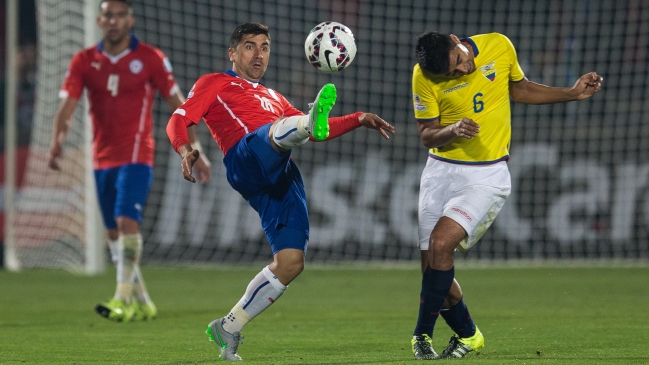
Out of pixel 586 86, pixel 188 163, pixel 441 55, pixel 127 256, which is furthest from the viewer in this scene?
pixel 127 256

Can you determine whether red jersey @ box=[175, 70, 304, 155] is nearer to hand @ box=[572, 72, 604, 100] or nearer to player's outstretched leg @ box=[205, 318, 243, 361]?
player's outstretched leg @ box=[205, 318, 243, 361]

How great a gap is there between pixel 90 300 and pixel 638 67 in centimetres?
779

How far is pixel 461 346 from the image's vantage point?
217 inches

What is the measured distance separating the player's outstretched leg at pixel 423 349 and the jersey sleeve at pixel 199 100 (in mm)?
1654

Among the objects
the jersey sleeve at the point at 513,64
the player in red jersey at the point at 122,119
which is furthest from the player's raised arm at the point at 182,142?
the player in red jersey at the point at 122,119

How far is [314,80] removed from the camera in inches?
543

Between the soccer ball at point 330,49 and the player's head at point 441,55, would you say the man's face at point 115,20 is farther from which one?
the player's head at point 441,55

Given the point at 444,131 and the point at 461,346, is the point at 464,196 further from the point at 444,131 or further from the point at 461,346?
the point at 461,346

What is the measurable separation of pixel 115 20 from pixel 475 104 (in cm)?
353

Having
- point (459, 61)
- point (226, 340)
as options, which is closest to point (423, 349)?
point (226, 340)

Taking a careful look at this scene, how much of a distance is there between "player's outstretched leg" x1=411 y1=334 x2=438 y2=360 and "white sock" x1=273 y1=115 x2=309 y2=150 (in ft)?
4.05

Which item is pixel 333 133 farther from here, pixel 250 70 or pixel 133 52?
pixel 133 52

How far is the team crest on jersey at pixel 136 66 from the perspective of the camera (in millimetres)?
8086

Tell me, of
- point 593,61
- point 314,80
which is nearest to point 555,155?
point 593,61
